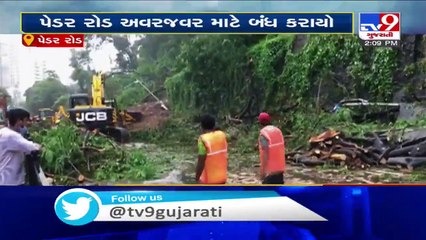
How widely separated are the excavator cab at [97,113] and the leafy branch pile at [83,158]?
1.9 inches

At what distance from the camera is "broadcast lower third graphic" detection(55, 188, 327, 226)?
3.45 meters

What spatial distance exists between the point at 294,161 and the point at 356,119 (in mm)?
411

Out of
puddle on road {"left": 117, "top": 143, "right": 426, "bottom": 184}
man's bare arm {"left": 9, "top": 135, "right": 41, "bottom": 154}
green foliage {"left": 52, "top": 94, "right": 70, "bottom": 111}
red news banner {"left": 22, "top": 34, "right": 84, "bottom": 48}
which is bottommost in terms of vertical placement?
puddle on road {"left": 117, "top": 143, "right": 426, "bottom": 184}

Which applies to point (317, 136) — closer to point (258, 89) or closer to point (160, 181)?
point (258, 89)

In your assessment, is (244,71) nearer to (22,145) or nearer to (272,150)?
(272,150)

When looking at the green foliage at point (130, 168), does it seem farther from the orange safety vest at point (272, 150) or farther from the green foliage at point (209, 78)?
the orange safety vest at point (272, 150)

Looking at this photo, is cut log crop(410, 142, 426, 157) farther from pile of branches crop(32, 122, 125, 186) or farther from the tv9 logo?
pile of branches crop(32, 122, 125, 186)

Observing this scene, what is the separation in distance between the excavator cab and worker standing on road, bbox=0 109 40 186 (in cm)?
29

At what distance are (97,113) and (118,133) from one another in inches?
6.3

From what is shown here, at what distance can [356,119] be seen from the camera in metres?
3.47

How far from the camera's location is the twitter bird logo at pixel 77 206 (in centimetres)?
348

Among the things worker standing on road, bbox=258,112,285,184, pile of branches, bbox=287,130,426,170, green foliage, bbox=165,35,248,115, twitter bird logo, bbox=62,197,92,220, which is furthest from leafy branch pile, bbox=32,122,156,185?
pile of branches, bbox=287,130,426,170

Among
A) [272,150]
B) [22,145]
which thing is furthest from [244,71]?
[22,145]

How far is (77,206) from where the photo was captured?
3.48 meters
